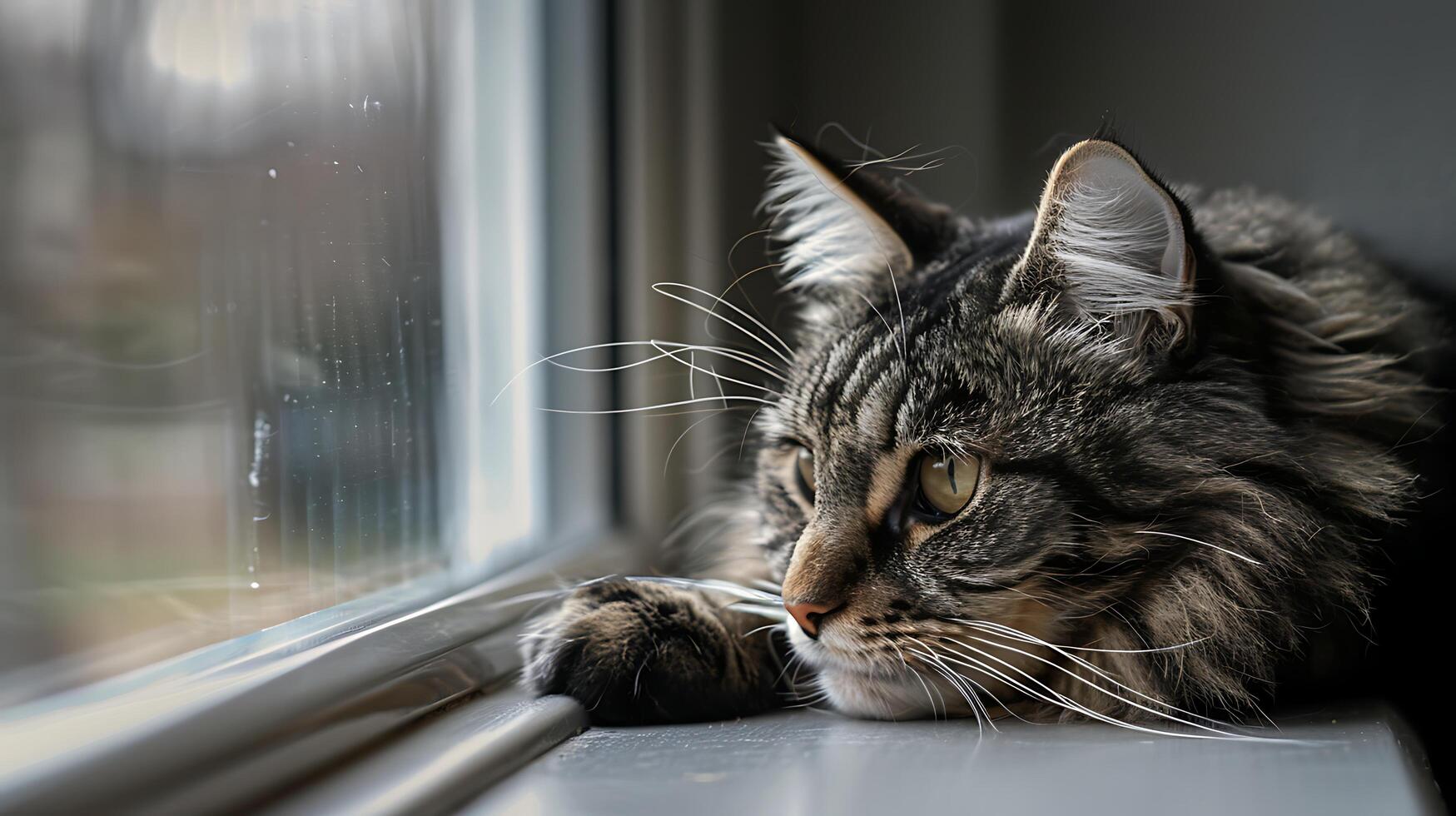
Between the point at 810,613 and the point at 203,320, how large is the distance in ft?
1.88

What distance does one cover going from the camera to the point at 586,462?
5.32 feet

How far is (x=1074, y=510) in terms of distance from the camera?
919 mm

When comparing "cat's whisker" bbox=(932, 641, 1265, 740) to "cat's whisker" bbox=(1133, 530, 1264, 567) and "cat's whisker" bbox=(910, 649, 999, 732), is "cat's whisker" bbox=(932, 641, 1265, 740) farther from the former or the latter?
"cat's whisker" bbox=(1133, 530, 1264, 567)

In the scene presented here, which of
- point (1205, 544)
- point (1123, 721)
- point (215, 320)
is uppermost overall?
point (215, 320)

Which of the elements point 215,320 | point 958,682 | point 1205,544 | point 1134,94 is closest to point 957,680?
point 958,682

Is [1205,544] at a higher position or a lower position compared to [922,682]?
higher

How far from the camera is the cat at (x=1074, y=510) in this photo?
92cm

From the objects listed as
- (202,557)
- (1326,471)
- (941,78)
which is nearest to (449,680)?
(202,557)

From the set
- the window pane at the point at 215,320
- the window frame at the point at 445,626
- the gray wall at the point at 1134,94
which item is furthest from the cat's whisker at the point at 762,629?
the gray wall at the point at 1134,94

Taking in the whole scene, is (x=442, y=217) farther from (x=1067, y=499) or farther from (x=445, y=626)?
(x=1067, y=499)

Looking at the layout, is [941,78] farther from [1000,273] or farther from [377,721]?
[377,721]

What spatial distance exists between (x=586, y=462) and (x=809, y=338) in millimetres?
497

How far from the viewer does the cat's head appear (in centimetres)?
92

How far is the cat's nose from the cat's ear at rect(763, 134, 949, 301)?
0.43 m
